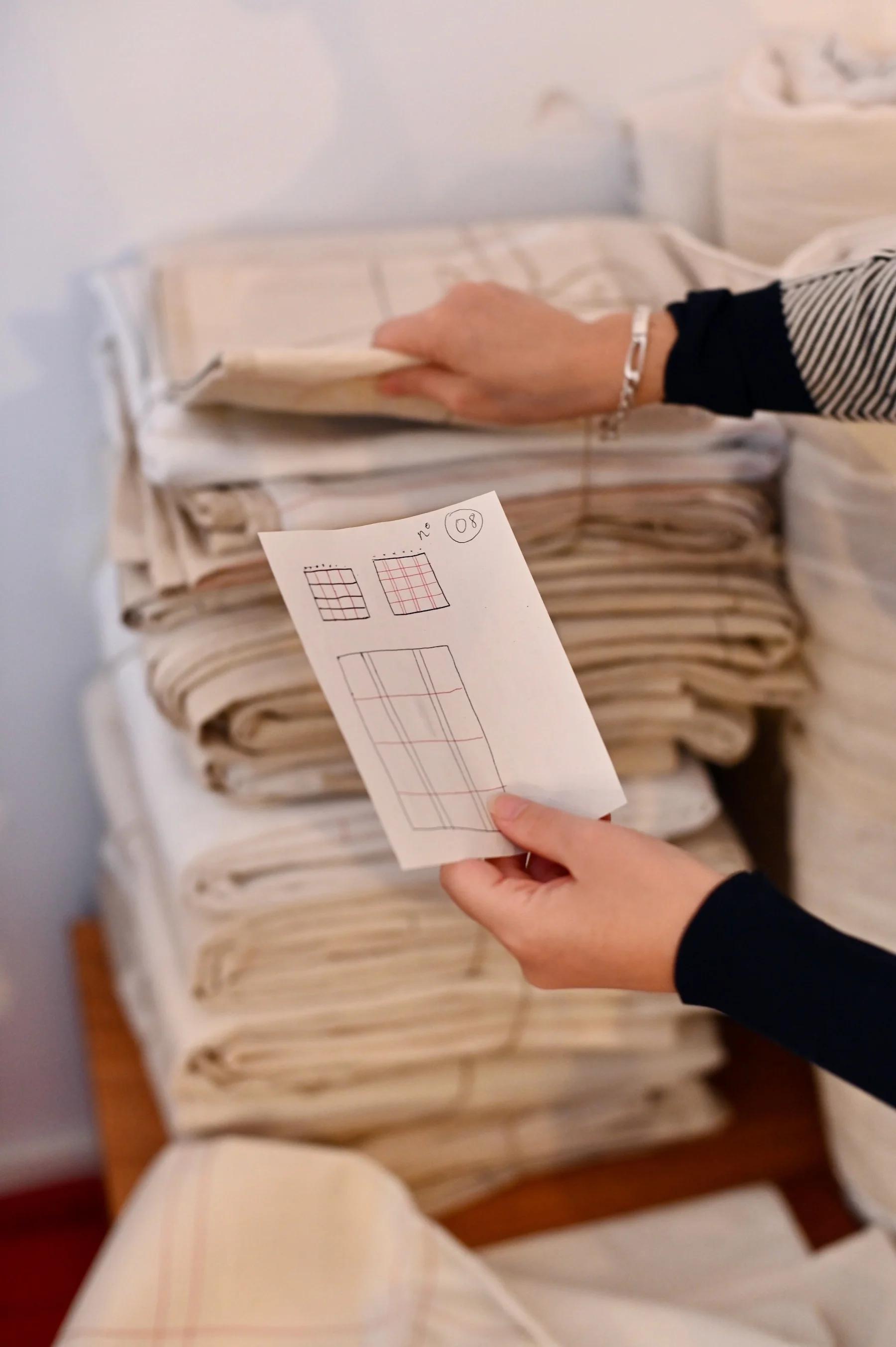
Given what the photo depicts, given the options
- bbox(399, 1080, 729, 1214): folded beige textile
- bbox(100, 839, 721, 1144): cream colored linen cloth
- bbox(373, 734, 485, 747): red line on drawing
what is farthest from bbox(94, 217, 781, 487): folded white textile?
bbox(399, 1080, 729, 1214): folded beige textile

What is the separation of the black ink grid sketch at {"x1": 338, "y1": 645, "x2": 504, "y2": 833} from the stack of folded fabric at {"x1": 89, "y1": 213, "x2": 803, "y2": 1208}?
0.48 ft

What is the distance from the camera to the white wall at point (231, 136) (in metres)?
0.78

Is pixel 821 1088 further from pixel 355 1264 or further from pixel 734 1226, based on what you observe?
pixel 355 1264

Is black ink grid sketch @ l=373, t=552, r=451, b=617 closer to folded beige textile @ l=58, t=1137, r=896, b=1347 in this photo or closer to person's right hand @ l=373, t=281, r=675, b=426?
person's right hand @ l=373, t=281, r=675, b=426

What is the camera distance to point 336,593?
431 millimetres

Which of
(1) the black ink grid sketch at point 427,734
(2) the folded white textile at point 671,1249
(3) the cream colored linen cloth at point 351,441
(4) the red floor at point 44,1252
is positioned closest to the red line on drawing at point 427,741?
(1) the black ink grid sketch at point 427,734

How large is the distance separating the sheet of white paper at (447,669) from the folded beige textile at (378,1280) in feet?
1.09

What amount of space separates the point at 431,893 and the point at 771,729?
0.90 feet

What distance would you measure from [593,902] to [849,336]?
30cm

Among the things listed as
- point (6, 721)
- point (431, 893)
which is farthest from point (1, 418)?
point (431, 893)

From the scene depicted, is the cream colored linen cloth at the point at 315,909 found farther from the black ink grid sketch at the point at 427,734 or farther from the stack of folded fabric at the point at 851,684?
the black ink grid sketch at the point at 427,734

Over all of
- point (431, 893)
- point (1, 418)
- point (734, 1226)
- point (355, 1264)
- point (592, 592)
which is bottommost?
point (734, 1226)

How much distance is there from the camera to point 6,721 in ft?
3.21

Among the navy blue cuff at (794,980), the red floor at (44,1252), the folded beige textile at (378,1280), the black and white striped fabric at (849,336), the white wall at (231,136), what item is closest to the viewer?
the navy blue cuff at (794,980)
